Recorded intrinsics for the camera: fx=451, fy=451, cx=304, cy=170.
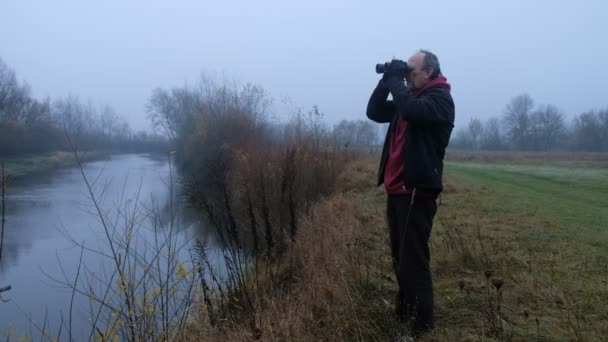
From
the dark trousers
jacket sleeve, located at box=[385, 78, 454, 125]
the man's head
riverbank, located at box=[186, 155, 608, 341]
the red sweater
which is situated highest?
the man's head

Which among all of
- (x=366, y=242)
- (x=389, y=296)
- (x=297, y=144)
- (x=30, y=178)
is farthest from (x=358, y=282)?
(x=30, y=178)

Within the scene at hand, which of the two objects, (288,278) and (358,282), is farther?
(288,278)

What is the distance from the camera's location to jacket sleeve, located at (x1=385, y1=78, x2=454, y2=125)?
2461 millimetres

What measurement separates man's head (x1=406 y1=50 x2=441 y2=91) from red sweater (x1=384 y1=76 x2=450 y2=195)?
37mm

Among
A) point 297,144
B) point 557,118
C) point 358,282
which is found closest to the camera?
point 358,282

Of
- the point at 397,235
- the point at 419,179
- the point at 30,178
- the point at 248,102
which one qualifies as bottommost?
the point at 30,178

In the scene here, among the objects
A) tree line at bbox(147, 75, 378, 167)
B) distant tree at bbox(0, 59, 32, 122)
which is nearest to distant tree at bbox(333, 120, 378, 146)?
tree line at bbox(147, 75, 378, 167)

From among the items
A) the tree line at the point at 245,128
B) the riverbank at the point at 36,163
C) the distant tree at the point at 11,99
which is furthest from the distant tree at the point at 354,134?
the distant tree at the point at 11,99

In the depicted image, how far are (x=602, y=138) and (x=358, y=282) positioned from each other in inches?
2311

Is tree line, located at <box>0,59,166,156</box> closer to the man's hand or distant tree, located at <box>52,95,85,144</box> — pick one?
distant tree, located at <box>52,95,85,144</box>

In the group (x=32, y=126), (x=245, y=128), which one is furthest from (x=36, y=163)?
(x=245, y=128)

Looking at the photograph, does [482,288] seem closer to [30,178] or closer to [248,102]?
[248,102]

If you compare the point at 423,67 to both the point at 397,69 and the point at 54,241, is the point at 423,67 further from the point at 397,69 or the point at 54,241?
the point at 54,241

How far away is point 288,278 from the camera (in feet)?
18.1
